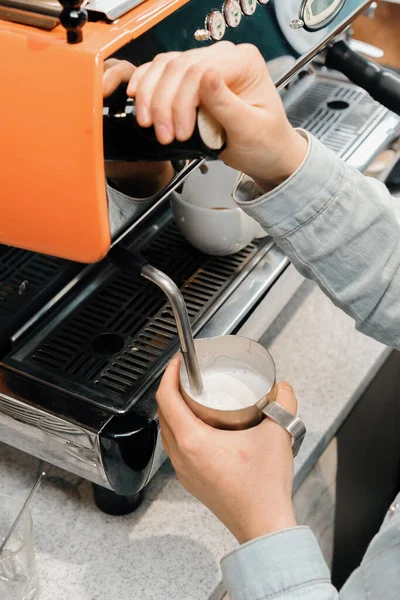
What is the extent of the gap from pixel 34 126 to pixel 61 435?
319 mm

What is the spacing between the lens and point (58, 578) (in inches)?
28.6

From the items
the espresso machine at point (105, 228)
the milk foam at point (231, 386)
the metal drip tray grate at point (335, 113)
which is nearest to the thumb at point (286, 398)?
the milk foam at point (231, 386)

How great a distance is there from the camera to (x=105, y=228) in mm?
497

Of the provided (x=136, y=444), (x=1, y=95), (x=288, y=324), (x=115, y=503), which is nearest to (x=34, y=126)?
(x=1, y=95)

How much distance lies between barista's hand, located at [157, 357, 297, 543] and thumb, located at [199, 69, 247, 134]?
224 millimetres

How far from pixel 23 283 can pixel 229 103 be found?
1.16 ft

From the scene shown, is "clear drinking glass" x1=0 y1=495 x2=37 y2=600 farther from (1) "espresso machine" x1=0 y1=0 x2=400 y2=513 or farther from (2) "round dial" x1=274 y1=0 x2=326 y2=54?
(2) "round dial" x1=274 y1=0 x2=326 y2=54

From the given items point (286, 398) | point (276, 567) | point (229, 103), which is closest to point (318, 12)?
point (229, 103)

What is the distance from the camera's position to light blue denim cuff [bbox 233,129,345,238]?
24.7 inches

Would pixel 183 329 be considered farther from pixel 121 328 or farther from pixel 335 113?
pixel 335 113

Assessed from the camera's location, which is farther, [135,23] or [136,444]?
[136,444]

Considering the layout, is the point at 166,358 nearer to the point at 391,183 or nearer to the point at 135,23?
the point at 135,23

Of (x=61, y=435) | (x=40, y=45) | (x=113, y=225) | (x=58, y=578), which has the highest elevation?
(x=40, y=45)

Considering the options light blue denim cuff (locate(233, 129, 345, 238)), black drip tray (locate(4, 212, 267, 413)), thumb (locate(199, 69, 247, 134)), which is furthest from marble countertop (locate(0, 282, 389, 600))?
thumb (locate(199, 69, 247, 134))
